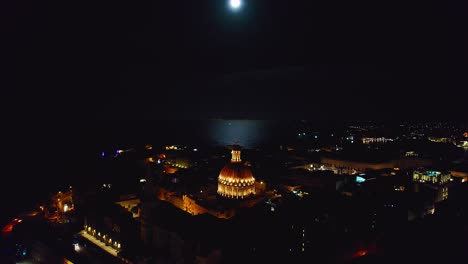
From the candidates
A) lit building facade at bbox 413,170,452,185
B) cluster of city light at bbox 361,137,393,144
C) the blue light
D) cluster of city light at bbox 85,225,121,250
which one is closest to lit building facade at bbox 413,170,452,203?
lit building facade at bbox 413,170,452,185

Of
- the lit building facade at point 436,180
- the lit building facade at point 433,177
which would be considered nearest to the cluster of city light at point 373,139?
the lit building facade at point 436,180

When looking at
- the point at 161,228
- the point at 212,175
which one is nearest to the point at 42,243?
the point at 161,228

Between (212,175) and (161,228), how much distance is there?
22.3 m

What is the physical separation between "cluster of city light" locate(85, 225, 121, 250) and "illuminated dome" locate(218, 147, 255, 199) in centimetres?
1264

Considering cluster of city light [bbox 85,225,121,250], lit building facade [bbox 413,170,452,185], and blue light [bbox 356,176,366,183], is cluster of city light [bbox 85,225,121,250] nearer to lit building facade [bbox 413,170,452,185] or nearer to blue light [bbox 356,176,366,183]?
blue light [bbox 356,176,366,183]

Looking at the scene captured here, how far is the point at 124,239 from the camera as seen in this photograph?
21.9 m

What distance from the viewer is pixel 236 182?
1277 inches

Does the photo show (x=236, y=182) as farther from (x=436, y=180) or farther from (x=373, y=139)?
(x=373, y=139)

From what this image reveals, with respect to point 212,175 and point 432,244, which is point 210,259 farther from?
point 212,175

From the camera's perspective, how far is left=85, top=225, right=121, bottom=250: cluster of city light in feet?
73.1

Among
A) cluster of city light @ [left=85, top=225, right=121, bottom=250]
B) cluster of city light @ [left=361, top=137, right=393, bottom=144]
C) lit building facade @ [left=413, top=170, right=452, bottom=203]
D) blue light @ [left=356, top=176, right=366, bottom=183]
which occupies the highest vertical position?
cluster of city light @ [left=361, top=137, right=393, bottom=144]

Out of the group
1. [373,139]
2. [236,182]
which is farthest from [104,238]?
[373,139]

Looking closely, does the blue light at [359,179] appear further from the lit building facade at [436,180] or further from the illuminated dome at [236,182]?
the illuminated dome at [236,182]

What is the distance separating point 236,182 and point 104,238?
13.5 meters
